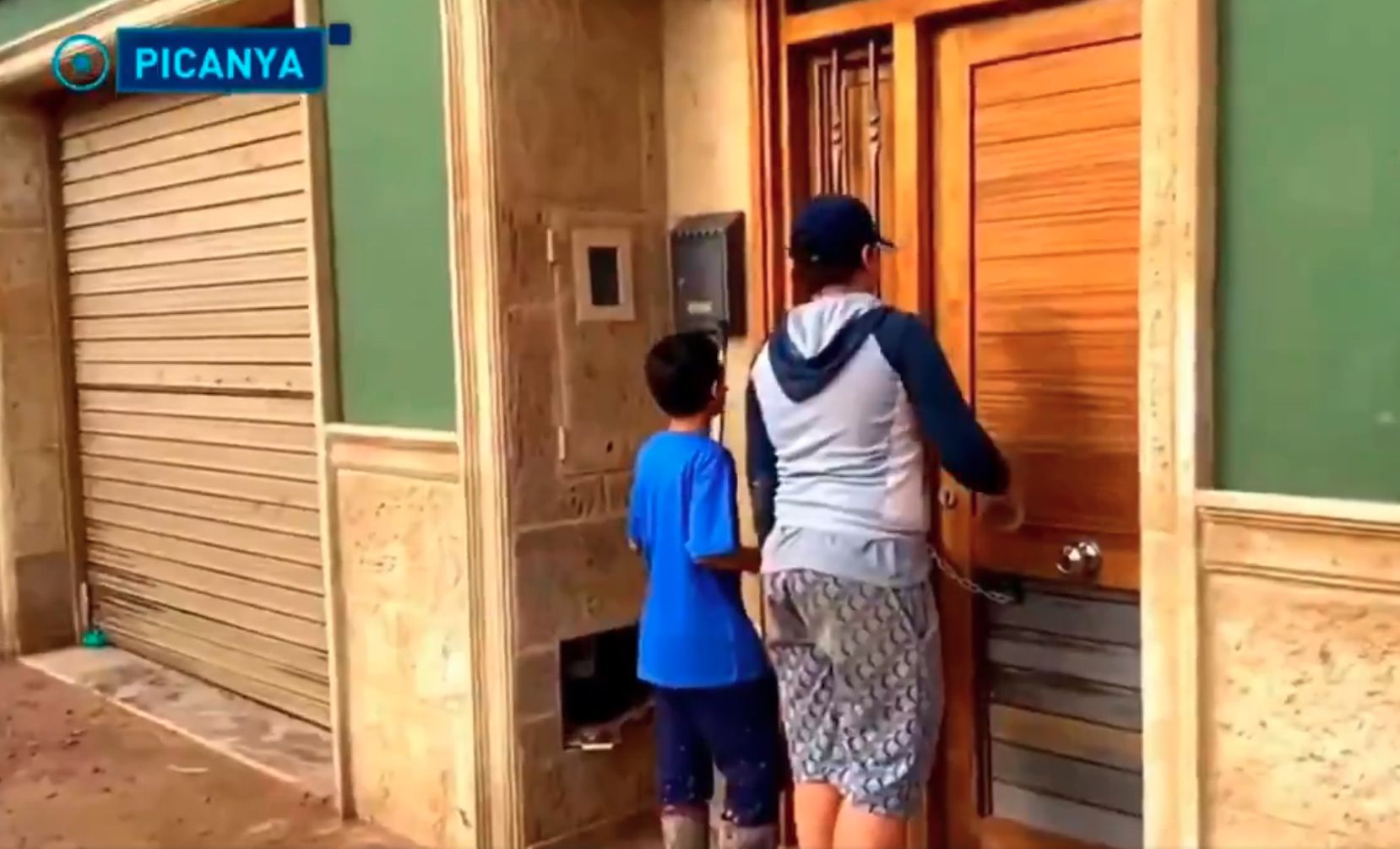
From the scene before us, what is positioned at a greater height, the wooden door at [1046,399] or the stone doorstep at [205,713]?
the wooden door at [1046,399]

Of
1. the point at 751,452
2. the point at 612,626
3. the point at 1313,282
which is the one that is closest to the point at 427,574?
the point at 612,626

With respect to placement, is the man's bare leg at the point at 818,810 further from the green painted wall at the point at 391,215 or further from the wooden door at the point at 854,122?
the green painted wall at the point at 391,215

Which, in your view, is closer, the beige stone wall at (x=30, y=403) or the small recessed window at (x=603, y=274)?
the small recessed window at (x=603, y=274)

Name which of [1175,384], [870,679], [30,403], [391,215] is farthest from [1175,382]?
[30,403]

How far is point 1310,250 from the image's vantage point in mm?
2189

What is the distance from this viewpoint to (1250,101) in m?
2.24

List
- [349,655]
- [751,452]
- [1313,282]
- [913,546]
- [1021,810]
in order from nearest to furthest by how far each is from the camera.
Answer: [1313,282], [913,546], [751,452], [1021,810], [349,655]

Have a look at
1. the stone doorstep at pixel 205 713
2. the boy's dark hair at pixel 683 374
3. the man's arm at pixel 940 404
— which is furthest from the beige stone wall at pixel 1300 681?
the stone doorstep at pixel 205 713

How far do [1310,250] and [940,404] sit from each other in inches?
24.5

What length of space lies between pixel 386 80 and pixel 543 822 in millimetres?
1866

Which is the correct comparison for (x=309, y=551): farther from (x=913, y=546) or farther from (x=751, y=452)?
(x=913, y=546)

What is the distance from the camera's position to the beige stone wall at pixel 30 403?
600 centimetres

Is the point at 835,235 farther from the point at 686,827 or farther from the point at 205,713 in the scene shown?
the point at 205,713

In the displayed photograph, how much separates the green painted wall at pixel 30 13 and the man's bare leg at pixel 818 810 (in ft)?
12.5
